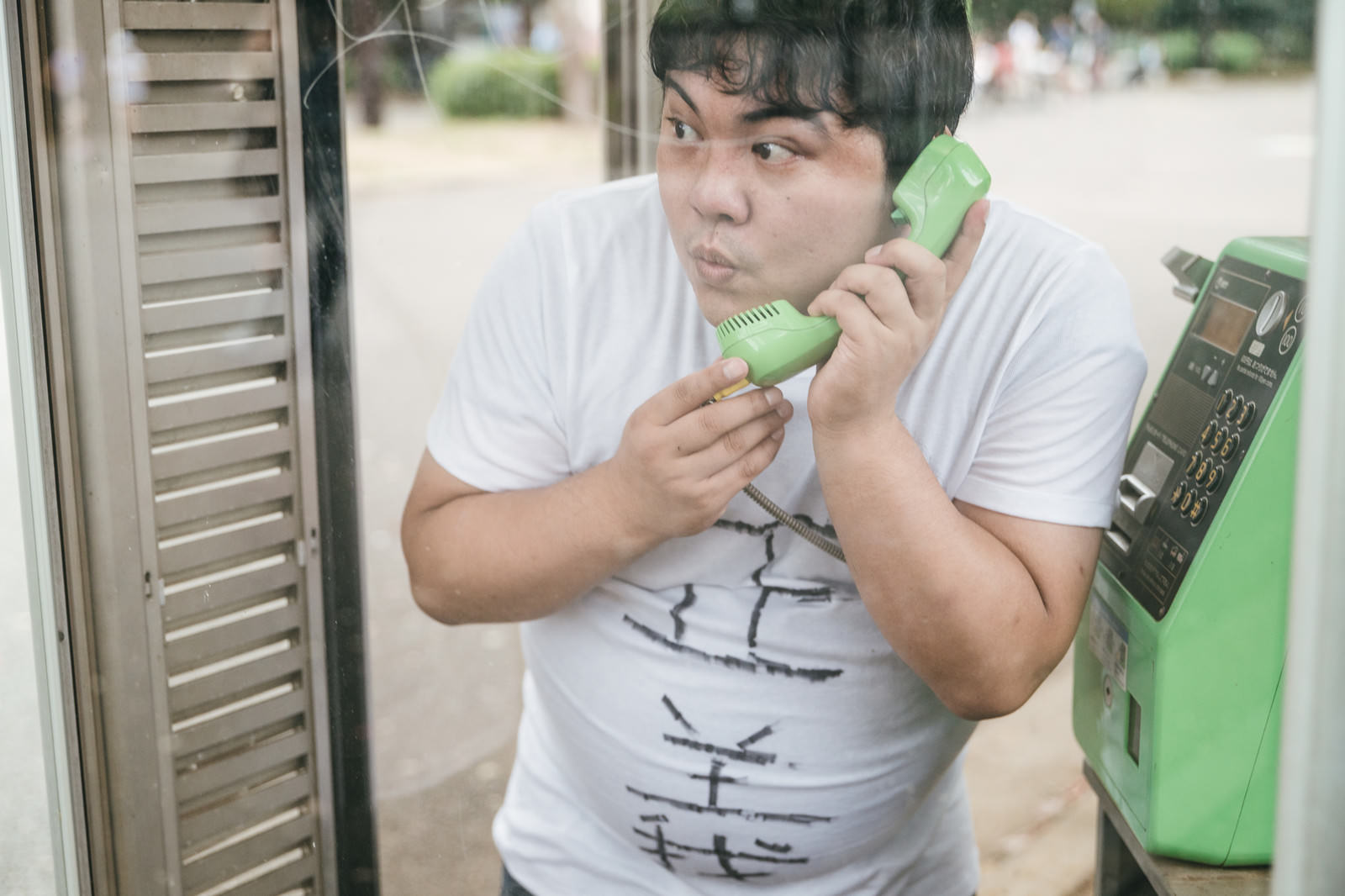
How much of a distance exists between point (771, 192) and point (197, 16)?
0.56 m

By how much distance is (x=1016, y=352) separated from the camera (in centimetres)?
93

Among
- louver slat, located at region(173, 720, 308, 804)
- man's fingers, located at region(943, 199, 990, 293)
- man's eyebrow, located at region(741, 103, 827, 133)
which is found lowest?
louver slat, located at region(173, 720, 308, 804)

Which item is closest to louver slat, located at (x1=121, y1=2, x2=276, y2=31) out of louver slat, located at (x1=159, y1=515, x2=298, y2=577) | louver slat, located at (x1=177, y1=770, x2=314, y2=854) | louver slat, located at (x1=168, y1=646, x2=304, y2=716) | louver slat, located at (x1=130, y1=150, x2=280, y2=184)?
louver slat, located at (x1=130, y1=150, x2=280, y2=184)

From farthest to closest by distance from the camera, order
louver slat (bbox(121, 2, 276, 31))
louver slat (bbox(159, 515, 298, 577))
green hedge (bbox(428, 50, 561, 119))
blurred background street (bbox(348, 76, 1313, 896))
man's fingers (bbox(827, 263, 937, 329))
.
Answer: green hedge (bbox(428, 50, 561, 119)) → louver slat (bbox(159, 515, 298, 577)) → louver slat (bbox(121, 2, 276, 31)) → blurred background street (bbox(348, 76, 1313, 896)) → man's fingers (bbox(827, 263, 937, 329))

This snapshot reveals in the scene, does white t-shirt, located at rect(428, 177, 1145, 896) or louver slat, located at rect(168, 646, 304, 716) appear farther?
louver slat, located at rect(168, 646, 304, 716)

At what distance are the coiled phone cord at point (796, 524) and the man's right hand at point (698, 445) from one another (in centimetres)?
5

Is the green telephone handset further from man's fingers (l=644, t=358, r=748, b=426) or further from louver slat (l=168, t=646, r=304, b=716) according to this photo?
louver slat (l=168, t=646, r=304, b=716)

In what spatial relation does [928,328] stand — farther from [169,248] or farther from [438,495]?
[169,248]

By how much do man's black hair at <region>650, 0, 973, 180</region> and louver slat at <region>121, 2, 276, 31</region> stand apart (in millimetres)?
417

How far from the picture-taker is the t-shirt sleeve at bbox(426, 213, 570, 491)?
103 centimetres

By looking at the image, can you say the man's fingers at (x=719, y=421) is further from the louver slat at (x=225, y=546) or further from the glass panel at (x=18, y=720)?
the glass panel at (x=18, y=720)

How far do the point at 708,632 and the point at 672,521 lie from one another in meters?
0.13

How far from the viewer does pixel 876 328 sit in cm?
84

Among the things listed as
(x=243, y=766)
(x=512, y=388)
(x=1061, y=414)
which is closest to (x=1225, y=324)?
(x=1061, y=414)
